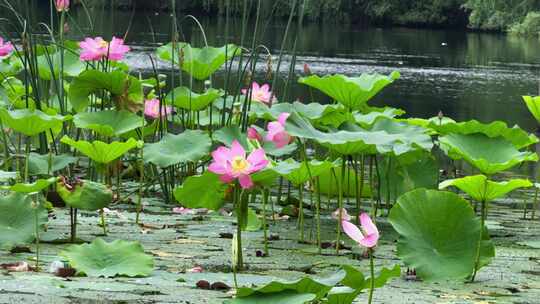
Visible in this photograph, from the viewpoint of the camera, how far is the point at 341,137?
2770 millimetres

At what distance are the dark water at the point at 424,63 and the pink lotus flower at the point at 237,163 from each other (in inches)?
67.6

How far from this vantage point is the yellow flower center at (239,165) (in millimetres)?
2324

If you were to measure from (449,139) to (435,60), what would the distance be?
24.8 meters

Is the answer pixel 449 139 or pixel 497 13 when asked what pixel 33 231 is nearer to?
pixel 449 139

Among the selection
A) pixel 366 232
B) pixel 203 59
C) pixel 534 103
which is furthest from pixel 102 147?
pixel 534 103

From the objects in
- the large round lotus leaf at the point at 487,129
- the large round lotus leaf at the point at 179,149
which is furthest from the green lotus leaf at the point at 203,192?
the large round lotus leaf at the point at 487,129

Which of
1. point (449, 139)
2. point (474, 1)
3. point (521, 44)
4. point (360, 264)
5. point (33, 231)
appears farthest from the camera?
point (474, 1)

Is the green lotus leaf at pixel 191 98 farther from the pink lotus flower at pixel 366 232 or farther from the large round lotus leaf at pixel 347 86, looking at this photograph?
the pink lotus flower at pixel 366 232

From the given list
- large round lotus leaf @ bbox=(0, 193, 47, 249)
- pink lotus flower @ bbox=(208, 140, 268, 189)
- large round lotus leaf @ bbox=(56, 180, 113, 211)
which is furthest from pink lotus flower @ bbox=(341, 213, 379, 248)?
large round lotus leaf @ bbox=(56, 180, 113, 211)

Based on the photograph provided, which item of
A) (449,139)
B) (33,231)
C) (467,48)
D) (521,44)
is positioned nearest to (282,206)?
(449,139)

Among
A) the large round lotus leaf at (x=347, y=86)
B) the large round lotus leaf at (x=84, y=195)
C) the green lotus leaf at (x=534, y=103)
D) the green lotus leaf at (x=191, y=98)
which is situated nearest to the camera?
the large round lotus leaf at (x=84, y=195)

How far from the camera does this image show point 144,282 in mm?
2229

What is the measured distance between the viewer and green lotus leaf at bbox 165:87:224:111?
13.4 feet

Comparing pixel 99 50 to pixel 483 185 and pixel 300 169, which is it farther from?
pixel 483 185
